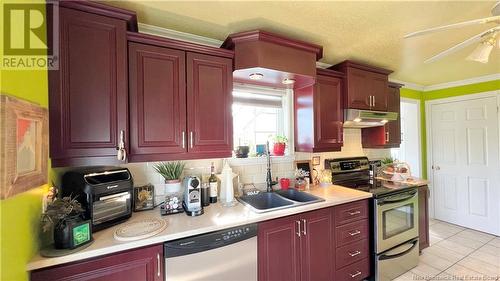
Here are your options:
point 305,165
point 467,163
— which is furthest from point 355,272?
point 467,163

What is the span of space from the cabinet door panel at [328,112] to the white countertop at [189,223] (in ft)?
1.98

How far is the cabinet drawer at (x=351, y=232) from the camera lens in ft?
6.08

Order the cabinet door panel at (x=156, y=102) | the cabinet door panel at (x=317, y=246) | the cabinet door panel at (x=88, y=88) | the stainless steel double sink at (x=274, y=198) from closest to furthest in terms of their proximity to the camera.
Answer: the cabinet door panel at (x=88, y=88)
the cabinet door panel at (x=156, y=102)
the cabinet door panel at (x=317, y=246)
the stainless steel double sink at (x=274, y=198)

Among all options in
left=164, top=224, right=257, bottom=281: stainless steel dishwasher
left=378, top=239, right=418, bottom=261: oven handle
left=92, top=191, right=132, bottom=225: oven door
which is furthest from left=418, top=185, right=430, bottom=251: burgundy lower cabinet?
left=92, top=191, right=132, bottom=225: oven door

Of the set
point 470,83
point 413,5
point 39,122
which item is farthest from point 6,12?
point 470,83

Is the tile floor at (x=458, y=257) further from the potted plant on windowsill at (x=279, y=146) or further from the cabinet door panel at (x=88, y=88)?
the cabinet door panel at (x=88, y=88)

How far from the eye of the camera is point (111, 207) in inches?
53.0

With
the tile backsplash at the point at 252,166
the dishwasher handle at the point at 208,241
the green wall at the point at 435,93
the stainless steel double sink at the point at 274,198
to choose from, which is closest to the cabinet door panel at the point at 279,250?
the dishwasher handle at the point at 208,241

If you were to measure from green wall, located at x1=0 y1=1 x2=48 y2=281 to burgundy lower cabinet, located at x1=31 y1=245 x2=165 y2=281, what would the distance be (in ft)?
0.36

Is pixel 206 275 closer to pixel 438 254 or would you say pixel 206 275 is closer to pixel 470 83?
pixel 438 254

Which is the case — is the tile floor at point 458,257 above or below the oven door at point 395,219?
below

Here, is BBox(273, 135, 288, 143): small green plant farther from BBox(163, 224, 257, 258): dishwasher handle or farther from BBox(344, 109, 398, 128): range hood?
BBox(163, 224, 257, 258): dishwasher handle

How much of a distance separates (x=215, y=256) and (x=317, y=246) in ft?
2.95

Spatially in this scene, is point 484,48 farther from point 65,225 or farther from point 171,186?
point 65,225
